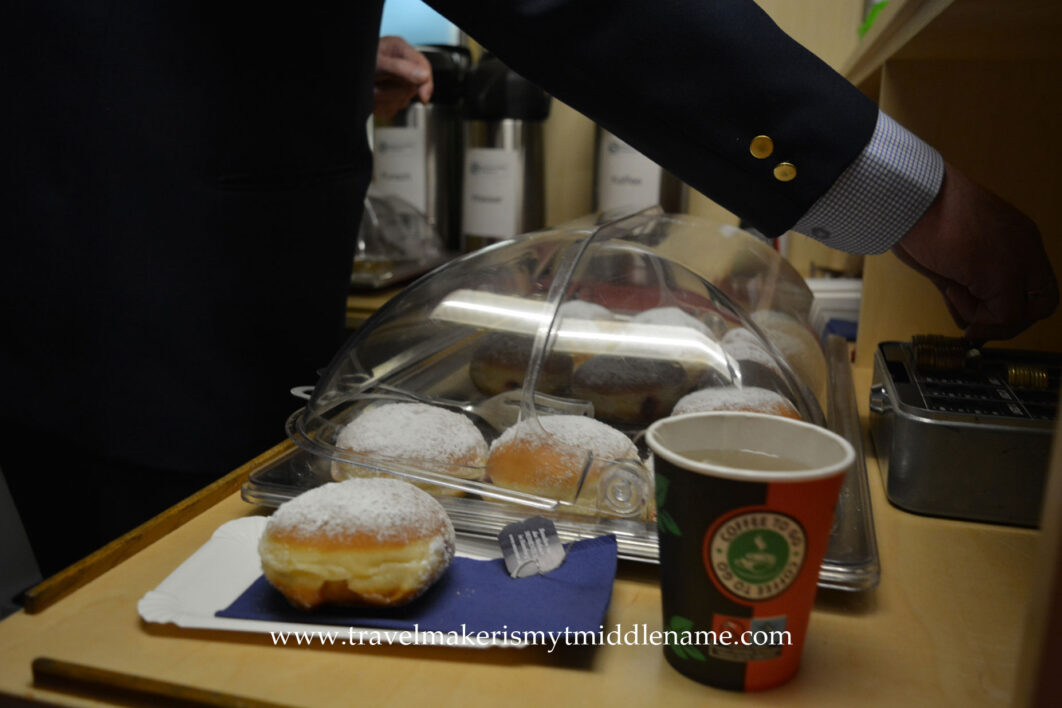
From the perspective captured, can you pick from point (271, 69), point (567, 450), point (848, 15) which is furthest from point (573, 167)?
point (567, 450)

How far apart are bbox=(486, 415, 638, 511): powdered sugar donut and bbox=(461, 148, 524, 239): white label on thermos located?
4.28 feet

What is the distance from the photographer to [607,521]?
0.63m

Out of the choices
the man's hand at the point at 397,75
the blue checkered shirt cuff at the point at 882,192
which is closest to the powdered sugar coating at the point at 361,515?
the blue checkered shirt cuff at the point at 882,192

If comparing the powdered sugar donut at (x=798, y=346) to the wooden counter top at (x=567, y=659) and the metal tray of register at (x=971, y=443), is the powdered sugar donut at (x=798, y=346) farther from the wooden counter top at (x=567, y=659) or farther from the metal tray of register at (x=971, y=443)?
the wooden counter top at (x=567, y=659)

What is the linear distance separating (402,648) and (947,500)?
502 millimetres

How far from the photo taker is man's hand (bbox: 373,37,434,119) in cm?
148

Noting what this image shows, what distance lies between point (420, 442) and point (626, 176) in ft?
4.39

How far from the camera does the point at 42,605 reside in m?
0.54

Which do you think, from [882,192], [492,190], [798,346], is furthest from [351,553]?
[492,190]

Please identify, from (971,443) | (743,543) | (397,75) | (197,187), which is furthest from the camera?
(397,75)

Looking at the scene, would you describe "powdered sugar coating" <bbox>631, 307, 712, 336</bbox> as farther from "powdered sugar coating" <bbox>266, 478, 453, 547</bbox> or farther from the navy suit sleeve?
"powdered sugar coating" <bbox>266, 478, 453, 547</bbox>

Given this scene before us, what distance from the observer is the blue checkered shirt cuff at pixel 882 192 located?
2.36 ft

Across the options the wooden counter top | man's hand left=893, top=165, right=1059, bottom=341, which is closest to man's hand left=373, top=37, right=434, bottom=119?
man's hand left=893, top=165, right=1059, bottom=341

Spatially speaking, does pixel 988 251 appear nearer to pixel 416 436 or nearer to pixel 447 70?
pixel 416 436
